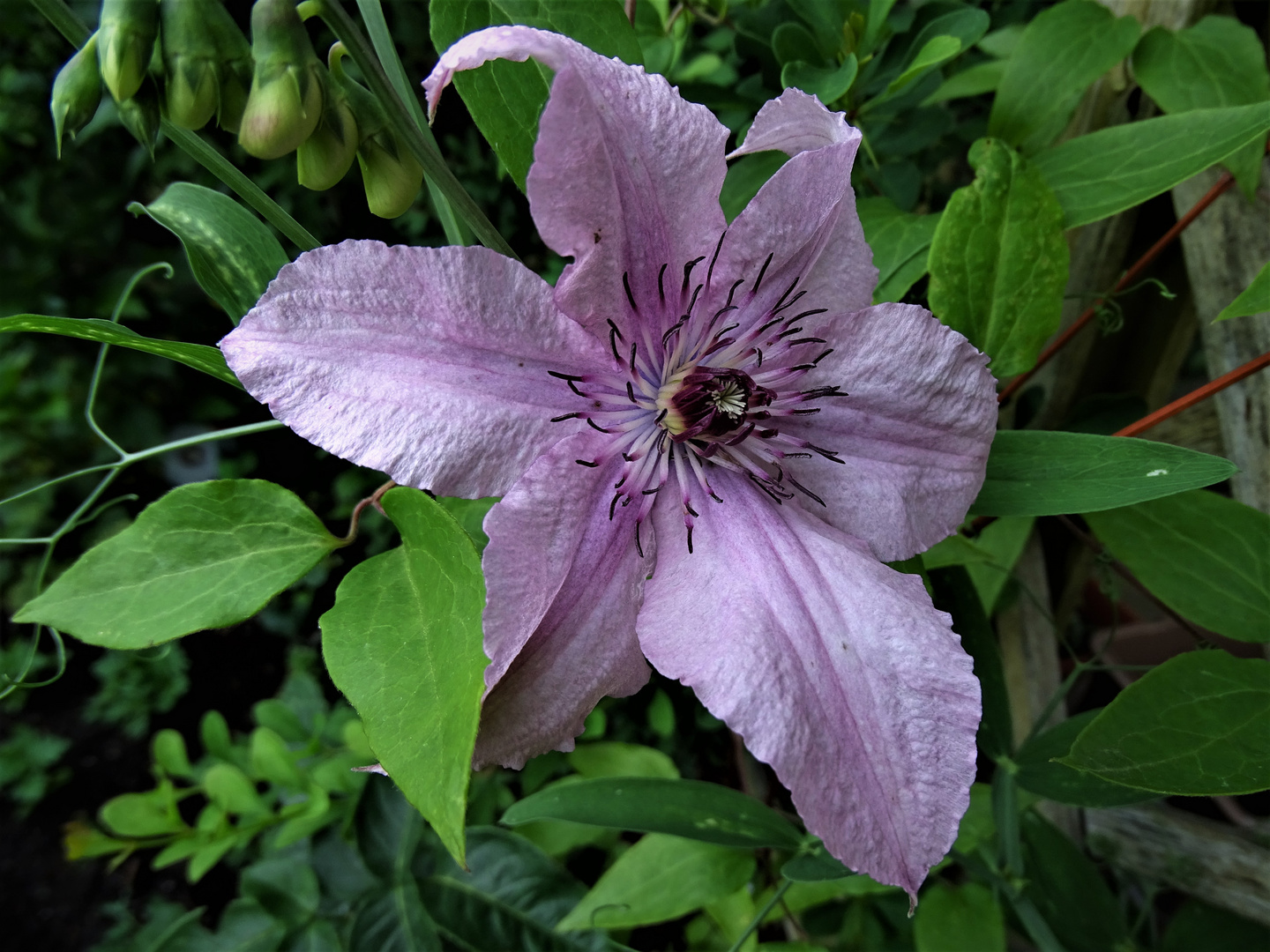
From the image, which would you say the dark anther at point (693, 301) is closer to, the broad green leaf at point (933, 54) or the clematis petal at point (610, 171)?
the clematis petal at point (610, 171)

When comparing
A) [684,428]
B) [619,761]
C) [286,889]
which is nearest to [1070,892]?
[619,761]

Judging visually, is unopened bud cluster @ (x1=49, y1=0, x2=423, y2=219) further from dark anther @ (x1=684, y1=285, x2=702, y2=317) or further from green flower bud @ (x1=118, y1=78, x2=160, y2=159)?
dark anther @ (x1=684, y1=285, x2=702, y2=317)

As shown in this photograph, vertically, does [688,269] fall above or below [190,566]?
above

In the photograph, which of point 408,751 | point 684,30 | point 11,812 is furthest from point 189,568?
point 11,812

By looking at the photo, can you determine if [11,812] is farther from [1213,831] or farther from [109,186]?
[1213,831]

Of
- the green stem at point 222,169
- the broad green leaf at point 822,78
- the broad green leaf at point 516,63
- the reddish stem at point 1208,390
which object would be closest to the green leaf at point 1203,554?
the reddish stem at point 1208,390

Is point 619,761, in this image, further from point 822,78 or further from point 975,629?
point 822,78

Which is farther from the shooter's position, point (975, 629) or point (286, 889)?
point (286, 889)
